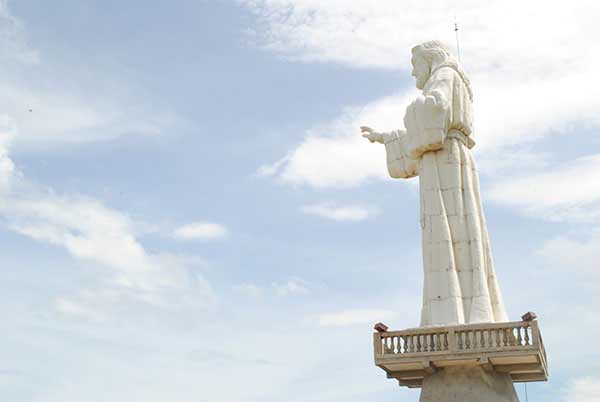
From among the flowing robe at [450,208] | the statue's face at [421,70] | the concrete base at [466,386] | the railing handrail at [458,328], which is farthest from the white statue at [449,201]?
the concrete base at [466,386]

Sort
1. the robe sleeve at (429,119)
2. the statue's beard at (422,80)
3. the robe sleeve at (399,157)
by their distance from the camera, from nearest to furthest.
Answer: the robe sleeve at (429,119)
the robe sleeve at (399,157)
the statue's beard at (422,80)

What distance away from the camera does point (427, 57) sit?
1079 inches

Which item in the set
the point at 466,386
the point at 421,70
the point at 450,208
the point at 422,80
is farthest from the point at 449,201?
the point at 466,386

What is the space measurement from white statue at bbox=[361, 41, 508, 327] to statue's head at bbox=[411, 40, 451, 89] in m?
0.04

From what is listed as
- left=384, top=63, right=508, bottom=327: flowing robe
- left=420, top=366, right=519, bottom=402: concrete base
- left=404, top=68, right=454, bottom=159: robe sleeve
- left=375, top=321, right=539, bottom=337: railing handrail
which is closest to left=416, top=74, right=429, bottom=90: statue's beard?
left=384, top=63, right=508, bottom=327: flowing robe

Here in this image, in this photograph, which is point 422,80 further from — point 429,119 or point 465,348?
point 465,348

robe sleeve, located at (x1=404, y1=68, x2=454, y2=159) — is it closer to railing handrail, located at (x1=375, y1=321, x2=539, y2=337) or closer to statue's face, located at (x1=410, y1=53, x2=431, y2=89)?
statue's face, located at (x1=410, y1=53, x2=431, y2=89)

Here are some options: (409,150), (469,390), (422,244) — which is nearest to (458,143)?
(409,150)

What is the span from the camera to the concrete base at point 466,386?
23.6 meters

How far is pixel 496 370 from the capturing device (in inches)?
947

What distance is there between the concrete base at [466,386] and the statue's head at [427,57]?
8803 millimetres

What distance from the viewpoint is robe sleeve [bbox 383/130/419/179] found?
88.7ft

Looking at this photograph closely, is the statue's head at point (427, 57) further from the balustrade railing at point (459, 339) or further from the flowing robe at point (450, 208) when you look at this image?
the balustrade railing at point (459, 339)

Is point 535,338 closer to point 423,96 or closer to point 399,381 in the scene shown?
point 399,381
